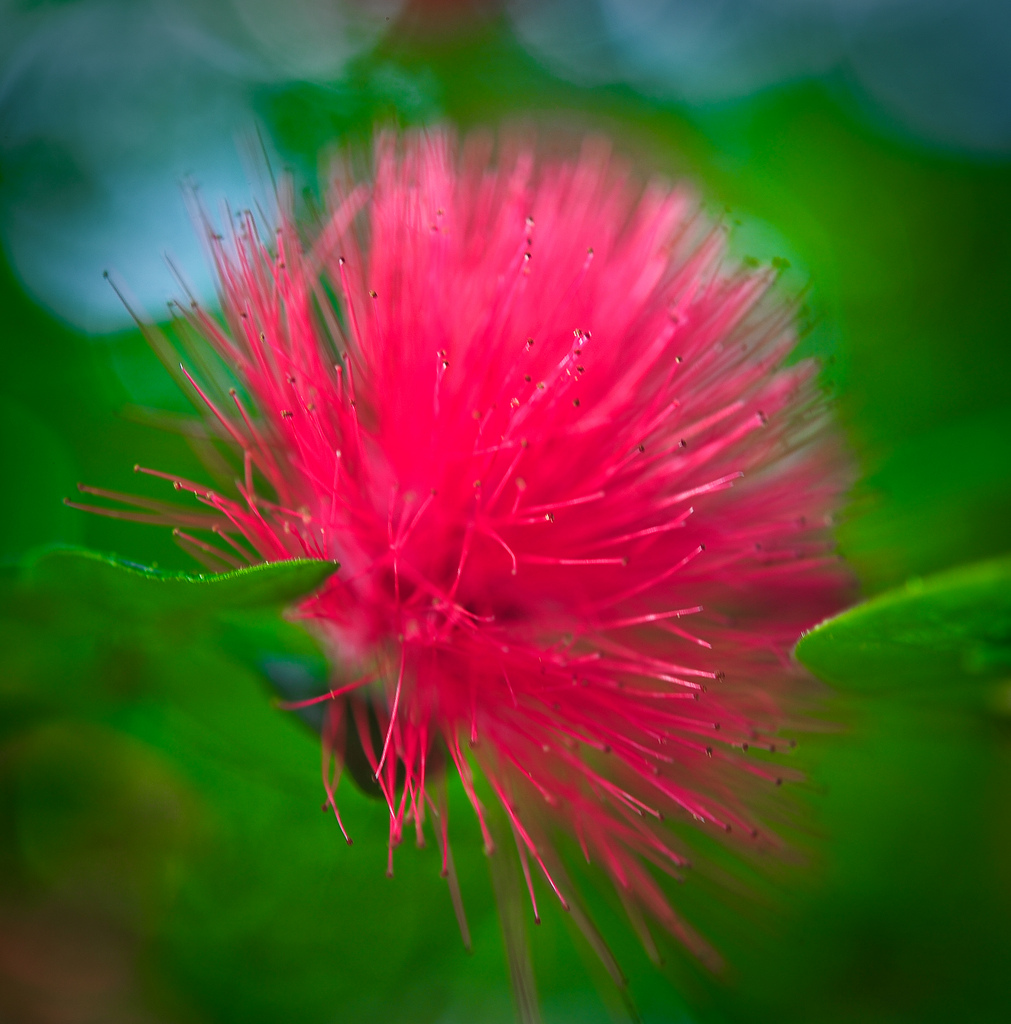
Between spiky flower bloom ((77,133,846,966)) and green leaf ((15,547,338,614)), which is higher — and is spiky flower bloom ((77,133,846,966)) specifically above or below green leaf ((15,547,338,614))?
above

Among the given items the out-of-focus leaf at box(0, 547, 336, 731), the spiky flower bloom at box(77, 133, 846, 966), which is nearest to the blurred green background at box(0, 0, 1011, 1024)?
the out-of-focus leaf at box(0, 547, 336, 731)

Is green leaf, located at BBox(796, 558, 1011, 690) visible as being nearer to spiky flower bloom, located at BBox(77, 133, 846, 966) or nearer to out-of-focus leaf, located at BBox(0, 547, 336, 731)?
spiky flower bloom, located at BBox(77, 133, 846, 966)

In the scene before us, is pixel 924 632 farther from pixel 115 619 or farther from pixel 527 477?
pixel 115 619

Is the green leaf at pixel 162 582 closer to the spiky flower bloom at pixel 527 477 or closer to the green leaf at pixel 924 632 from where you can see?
the spiky flower bloom at pixel 527 477

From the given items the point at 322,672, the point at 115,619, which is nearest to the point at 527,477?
the point at 322,672

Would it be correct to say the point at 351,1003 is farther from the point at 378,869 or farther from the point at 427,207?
the point at 427,207

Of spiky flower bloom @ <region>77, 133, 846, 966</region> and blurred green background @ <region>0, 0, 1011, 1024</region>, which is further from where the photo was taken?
blurred green background @ <region>0, 0, 1011, 1024</region>

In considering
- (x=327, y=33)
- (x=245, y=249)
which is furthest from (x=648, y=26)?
(x=245, y=249)
